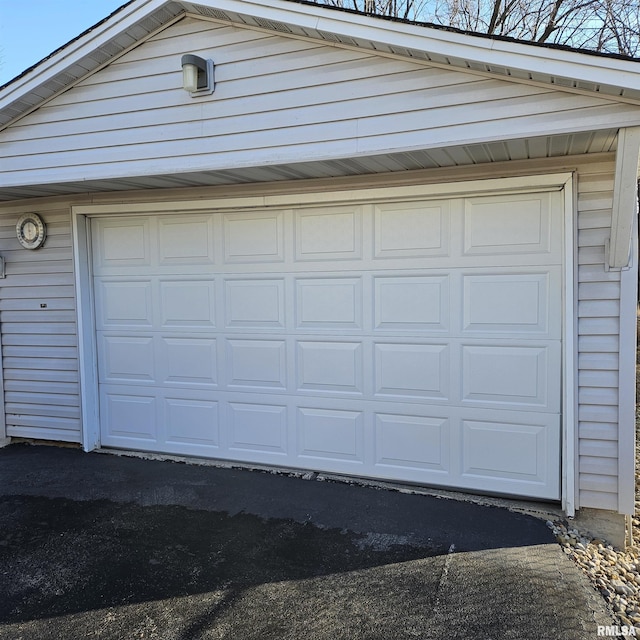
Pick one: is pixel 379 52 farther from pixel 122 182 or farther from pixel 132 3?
pixel 122 182

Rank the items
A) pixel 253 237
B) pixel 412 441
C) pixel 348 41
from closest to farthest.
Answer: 1. pixel 348 41
2. pixel 412 441
3. pixel 253 237

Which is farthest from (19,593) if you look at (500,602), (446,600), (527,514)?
(527,514)

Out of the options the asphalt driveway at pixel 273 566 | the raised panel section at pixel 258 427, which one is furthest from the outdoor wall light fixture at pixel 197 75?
the asphalt driveway at pixel 273 566

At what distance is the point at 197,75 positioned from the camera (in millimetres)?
3582

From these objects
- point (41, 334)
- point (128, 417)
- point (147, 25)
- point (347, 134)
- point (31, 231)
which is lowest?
point (128, 417)

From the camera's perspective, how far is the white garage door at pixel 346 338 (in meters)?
3.62

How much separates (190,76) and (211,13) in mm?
484

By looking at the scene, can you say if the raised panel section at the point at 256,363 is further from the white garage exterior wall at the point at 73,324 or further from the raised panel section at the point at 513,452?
the raised panel section at the point at 513,452

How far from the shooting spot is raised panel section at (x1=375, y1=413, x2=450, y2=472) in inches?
152

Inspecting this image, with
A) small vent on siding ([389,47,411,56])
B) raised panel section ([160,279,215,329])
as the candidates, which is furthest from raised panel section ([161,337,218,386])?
small vent on siding ([389,47,411,56])

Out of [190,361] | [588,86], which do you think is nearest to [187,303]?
[190,361]

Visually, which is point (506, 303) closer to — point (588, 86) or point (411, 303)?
point (411, 303)

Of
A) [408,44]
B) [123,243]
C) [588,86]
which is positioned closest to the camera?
[588,86]

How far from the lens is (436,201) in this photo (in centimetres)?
380
